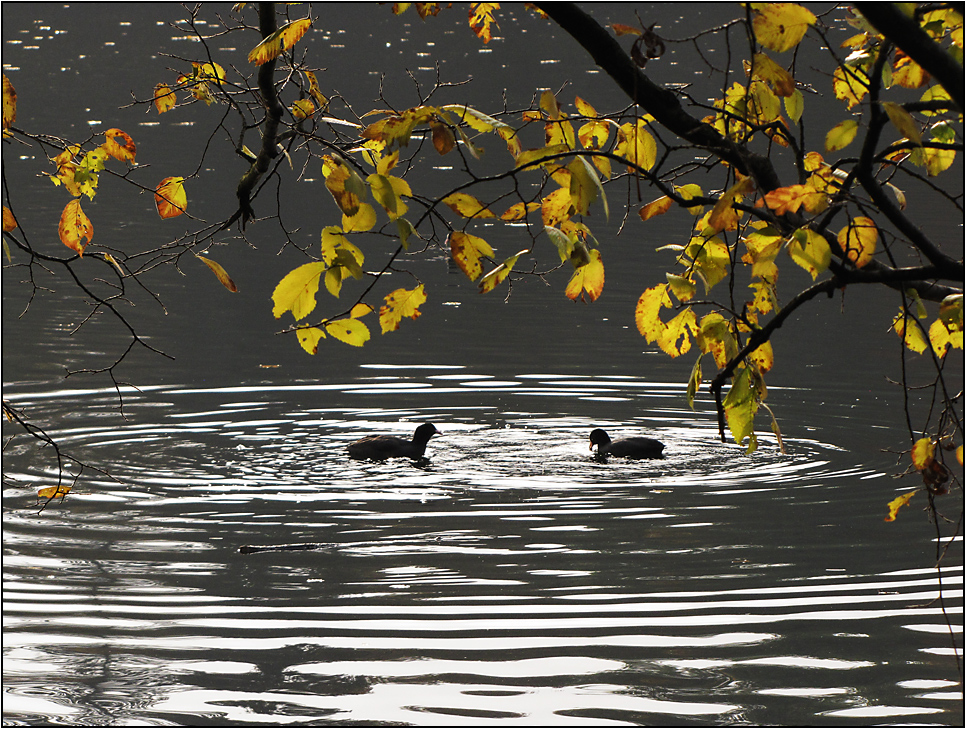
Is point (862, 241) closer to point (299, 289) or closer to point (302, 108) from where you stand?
point (299, 289)

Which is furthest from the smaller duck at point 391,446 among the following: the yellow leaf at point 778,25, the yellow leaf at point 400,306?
→ the yellow leaf at point 778,25

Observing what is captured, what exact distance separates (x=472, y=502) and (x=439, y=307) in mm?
10226

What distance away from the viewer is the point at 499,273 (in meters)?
3.48

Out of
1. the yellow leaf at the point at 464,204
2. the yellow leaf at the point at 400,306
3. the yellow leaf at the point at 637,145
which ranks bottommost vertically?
the yellow leaf at the point at 400,306

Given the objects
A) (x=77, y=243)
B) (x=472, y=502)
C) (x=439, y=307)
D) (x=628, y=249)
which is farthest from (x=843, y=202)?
(x=628, y=249)

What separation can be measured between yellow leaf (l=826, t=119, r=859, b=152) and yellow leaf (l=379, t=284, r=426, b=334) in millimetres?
1391

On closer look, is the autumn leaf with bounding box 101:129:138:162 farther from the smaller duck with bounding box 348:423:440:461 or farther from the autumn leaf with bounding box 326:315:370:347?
the smaller duck with bounding box 348:423:440:461

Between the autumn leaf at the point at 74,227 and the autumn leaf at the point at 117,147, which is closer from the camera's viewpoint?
the autumn leaf at the point at 74,227

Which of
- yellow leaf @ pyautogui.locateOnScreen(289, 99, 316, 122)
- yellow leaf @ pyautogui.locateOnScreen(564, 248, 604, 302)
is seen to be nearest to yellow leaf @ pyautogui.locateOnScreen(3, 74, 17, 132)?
yellow leaf @ pyautogui.locateOnScreen(289, 99, 316, 122)

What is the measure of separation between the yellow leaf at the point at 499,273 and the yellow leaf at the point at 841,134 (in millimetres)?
1142

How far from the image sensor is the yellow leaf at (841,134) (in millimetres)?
3805

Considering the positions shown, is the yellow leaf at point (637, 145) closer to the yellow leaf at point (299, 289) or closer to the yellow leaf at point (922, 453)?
the yellow leaf at point (299, 289)

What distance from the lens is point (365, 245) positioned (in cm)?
2786

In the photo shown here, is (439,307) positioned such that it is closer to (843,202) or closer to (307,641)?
(307,641)
